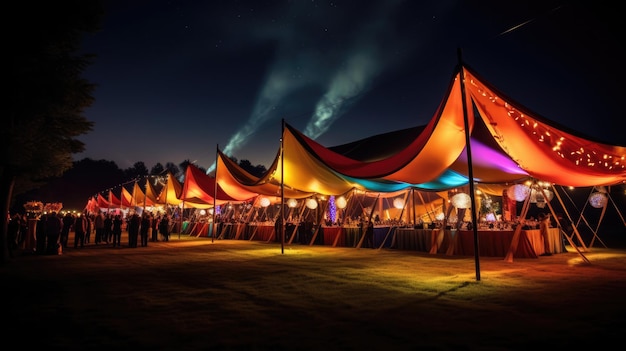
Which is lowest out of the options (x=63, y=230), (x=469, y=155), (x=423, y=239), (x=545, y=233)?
(x=423, y=239)

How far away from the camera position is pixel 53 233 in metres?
11.0

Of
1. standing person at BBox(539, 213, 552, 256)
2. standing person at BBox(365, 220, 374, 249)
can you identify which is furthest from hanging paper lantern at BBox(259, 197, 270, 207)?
standing person at BBox(539, 213, 552, 256)

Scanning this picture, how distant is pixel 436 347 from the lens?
9.13ft

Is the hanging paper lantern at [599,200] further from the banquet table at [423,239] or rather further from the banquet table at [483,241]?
the banquet table at [423,239]

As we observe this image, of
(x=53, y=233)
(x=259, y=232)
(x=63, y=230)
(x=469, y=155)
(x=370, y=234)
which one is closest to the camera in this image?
(x=469, y=155)

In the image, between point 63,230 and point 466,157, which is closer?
point 466,157

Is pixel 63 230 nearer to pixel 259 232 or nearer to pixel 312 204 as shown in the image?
pixel 259 232

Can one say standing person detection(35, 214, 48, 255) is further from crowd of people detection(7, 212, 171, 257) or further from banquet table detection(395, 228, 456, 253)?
banquet table detection(395, 228, 456, 253)

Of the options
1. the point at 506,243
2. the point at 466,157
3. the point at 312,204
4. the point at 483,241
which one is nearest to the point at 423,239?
the point at 483,241

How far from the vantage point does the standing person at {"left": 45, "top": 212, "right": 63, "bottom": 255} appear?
10.8 metres

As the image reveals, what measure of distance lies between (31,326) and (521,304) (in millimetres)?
5551

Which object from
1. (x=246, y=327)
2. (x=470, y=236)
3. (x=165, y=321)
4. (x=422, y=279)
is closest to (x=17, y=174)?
(x=165, y=321)

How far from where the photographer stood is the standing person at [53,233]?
35.3 ft

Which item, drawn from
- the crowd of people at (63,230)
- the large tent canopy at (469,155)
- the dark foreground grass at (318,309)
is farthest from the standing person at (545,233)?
the crowd of people at (63,230)
